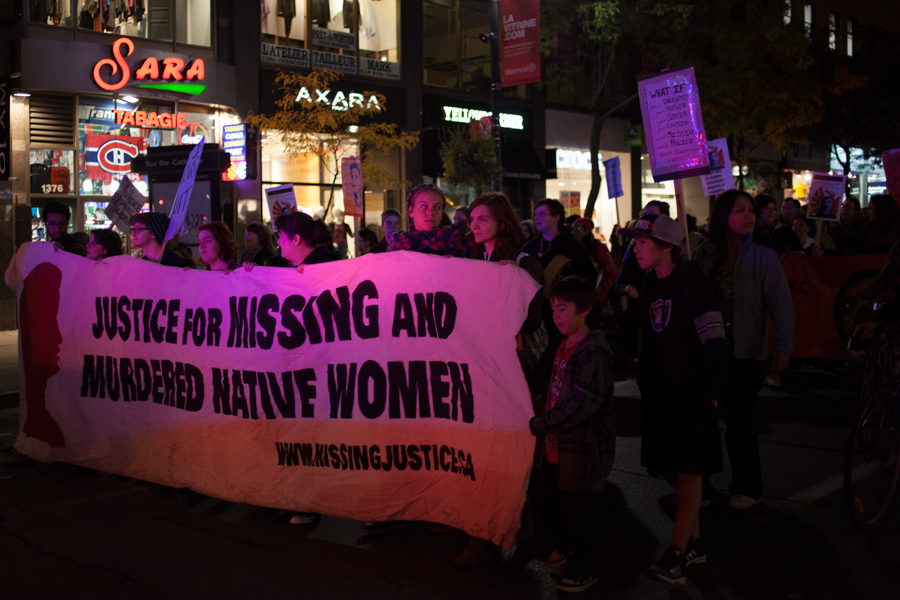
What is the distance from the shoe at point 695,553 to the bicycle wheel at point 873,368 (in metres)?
1.56

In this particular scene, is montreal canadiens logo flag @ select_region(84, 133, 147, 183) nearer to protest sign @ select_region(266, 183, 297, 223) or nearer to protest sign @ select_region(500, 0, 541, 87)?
protest sign @ select_region(266, 183, 297, 223)

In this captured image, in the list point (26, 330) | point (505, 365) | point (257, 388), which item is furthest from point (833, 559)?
point (26, 330)

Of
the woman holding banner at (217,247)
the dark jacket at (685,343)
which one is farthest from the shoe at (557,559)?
the woman holding banner at (217,247)

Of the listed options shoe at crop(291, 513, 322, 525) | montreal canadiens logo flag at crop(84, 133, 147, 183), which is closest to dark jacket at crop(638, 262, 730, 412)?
shoe at crop(291, 513, 322, 525)

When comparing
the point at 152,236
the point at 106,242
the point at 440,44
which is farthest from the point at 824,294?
the point at 440,44

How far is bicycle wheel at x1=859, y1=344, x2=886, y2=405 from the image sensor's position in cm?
509

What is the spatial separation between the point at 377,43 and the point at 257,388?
19.2m

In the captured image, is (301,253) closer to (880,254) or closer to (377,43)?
(880,254)

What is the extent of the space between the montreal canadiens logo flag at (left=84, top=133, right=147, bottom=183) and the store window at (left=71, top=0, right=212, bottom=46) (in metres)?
2.27

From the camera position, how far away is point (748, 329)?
5.32 m

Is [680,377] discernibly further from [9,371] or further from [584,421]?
[9,371]

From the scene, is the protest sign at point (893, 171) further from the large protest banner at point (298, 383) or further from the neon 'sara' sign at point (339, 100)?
the neon 'sara' sign at point (339, 100)

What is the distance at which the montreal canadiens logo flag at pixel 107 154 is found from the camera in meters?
17.8

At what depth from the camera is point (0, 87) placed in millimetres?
16516
